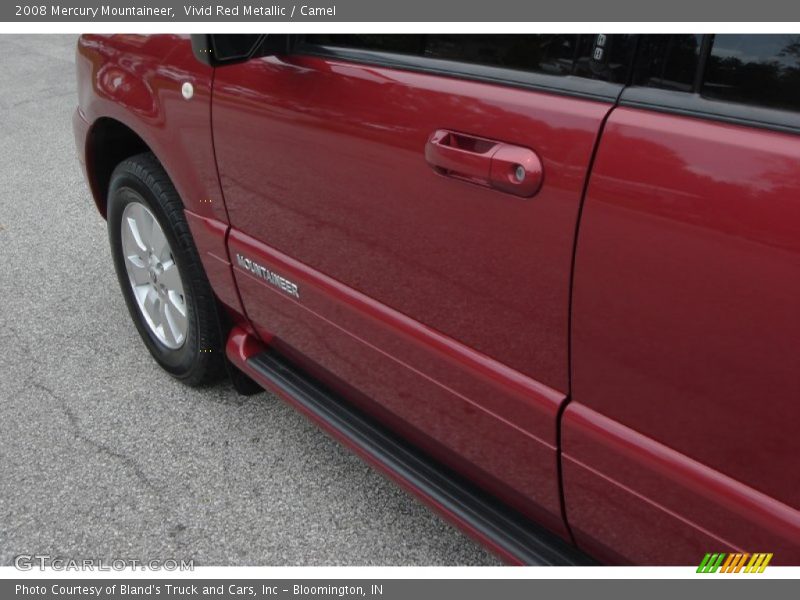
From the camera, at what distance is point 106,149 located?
3064 millimetres

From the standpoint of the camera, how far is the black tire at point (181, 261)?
2611 millimetres

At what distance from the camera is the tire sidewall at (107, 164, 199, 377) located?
2660 mm

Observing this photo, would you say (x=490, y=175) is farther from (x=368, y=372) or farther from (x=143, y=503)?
(x=143, y=503)

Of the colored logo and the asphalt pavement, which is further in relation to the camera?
the asphalt pavement

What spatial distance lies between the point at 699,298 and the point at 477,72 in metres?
0.62

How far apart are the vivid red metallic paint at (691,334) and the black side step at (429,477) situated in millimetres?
307

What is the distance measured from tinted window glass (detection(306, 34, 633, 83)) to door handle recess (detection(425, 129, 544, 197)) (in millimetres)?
158

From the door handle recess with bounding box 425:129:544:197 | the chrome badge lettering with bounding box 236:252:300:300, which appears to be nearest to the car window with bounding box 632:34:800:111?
the door handle recess with bounding box 425:129:544:197

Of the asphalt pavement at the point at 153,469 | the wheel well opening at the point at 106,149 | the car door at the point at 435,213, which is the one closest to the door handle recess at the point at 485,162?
the car door at the point at 435,213

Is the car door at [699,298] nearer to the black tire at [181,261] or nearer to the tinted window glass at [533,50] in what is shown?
the tinted window glass at [533,50]

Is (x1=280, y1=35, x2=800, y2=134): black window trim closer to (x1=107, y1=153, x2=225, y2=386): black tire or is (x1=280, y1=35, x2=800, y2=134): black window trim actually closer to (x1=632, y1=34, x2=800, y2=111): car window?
(x1=632, y1=34, x2=800, y2=111): car window

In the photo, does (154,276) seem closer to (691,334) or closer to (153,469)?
(153,469)

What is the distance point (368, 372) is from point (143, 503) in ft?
3.18

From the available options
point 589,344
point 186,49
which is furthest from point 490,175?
point 186,49
